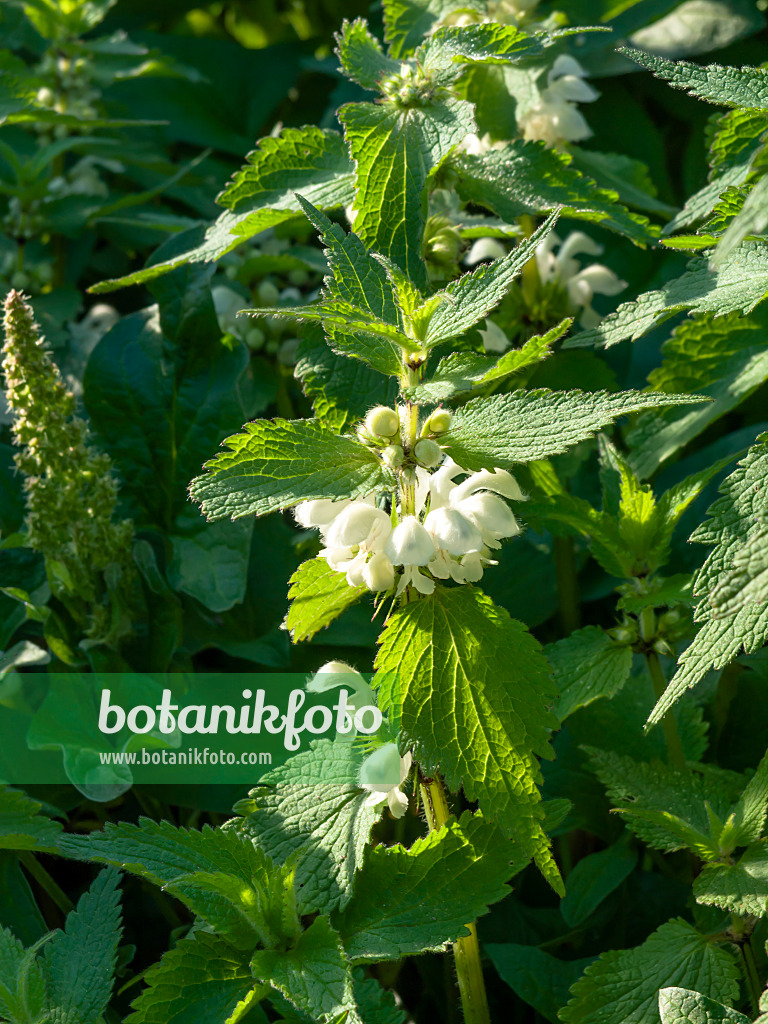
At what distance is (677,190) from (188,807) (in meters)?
1.36

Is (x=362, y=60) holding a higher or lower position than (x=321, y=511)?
higher

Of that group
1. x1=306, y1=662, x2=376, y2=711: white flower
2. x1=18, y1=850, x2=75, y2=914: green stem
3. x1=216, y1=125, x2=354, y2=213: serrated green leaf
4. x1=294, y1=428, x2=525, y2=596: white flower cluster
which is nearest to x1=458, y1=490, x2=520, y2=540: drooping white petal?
x1=294, y1=428, x2=525, y2=596: white flower cluster

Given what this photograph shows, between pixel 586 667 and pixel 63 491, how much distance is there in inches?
22.6

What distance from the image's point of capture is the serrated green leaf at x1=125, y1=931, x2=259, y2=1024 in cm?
73

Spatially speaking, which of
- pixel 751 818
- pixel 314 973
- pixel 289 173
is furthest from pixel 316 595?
pixel 289 173

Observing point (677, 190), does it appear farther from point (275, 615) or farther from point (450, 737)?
point (450, 737)

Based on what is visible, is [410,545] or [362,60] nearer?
[410,545]

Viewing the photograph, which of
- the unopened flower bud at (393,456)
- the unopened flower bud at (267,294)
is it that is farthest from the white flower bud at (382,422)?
the unopened flower bud at (267,294)

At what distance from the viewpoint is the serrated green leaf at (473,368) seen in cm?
69

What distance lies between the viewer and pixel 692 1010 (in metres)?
0.68

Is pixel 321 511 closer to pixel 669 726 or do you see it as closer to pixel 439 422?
pixel 439 422

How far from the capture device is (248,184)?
104 centimetres

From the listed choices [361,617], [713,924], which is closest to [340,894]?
[713,924]

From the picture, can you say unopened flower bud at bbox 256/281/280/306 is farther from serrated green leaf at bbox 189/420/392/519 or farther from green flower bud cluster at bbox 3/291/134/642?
serrated green leaf at bbox 189/420/392/519
